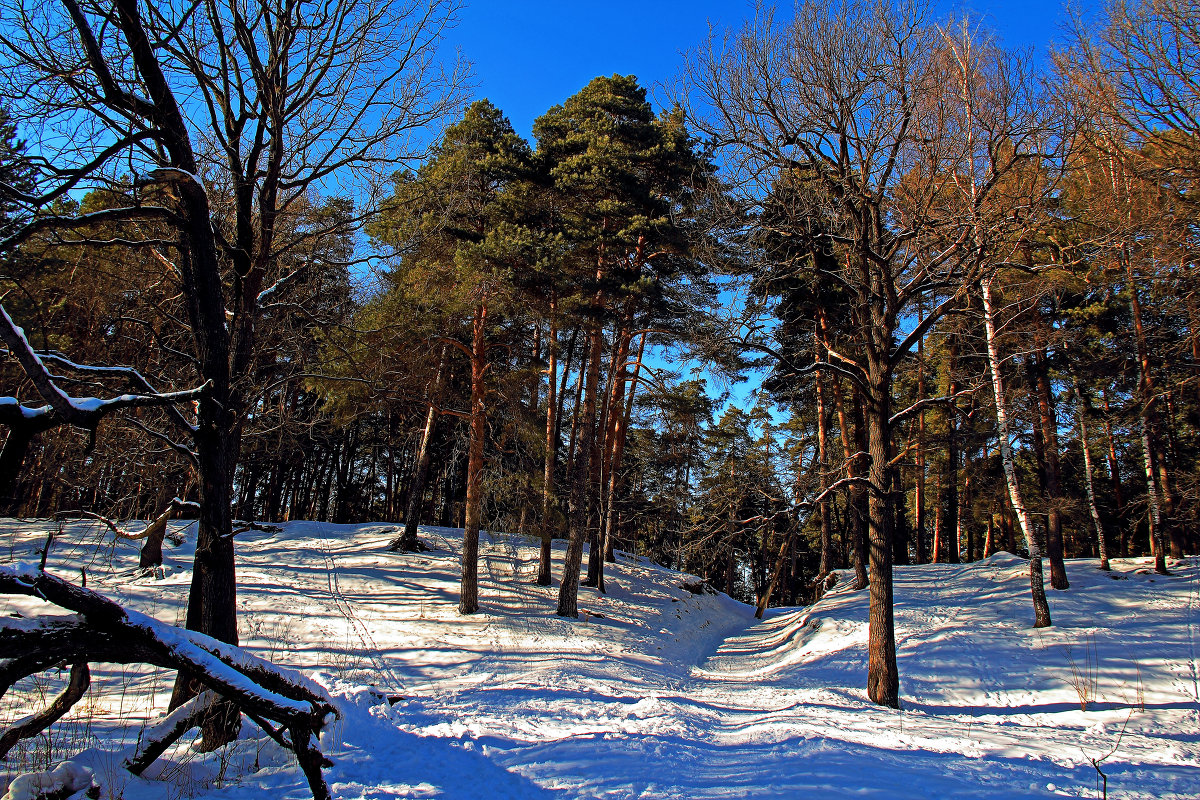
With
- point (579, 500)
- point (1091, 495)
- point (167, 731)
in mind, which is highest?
point (1091, 495)

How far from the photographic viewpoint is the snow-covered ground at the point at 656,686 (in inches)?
180

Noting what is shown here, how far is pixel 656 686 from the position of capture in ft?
31.6

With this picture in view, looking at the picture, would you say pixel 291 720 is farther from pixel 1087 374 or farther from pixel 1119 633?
pixel 1087 374

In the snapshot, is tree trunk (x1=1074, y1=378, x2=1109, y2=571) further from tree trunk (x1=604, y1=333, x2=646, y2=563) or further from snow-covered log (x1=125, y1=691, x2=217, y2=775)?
snow-covered log (x1=125, y1=691, x2=217, y2=775)

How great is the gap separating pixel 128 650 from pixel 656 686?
8.00 meters

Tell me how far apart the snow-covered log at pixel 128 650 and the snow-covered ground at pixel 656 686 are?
89 centimetres

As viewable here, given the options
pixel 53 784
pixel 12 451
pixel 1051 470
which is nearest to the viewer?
pixel 53 784

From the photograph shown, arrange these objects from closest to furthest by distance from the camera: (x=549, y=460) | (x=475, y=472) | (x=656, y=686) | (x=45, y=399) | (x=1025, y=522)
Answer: (x=45, y=399)
(x=656, y=686)
(x=1025, y=522)
(x=475, y=472)
(x=549, y=460)

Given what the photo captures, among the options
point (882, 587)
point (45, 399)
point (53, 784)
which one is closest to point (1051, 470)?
point (882, 587)

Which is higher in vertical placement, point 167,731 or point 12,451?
point 12,451

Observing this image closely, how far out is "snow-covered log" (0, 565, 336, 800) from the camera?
115 inches

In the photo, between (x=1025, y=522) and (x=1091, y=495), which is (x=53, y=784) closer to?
(x=1025, y=522)

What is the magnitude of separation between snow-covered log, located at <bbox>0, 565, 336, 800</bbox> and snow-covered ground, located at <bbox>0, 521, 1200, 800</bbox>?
2.91 feet

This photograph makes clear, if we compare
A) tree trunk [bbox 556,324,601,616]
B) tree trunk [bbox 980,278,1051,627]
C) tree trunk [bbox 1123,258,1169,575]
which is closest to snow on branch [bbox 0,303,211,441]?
tree trunk [bbox 556,324,601,616]
